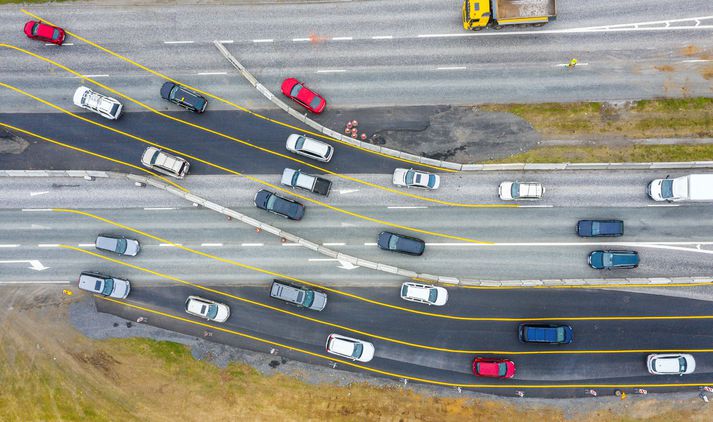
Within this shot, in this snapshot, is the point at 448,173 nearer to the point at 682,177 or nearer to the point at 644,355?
the point at 682,177

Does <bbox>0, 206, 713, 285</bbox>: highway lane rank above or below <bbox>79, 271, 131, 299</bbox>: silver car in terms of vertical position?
above

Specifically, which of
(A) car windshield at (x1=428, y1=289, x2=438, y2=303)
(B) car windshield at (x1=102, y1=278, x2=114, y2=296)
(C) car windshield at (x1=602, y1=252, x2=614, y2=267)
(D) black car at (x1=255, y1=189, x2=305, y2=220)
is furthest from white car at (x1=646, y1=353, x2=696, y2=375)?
(B) car windshield at (x1=102, y1=278, x2=114, y2=296)

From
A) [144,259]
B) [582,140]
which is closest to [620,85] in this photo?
[582,140]

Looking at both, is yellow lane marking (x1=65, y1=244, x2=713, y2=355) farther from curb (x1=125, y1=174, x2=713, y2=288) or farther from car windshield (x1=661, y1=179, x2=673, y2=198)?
car windshield (x1=661, y1=179, x2=673, y2=198)

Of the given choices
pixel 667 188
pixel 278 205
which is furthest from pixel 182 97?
pixel 667 188

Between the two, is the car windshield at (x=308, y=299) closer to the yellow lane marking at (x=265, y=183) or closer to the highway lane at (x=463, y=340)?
the highway lane at (x=463, y=340)

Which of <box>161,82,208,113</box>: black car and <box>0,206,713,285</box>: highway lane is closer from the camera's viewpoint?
<box>0,206,713,285</box>: highway lane
